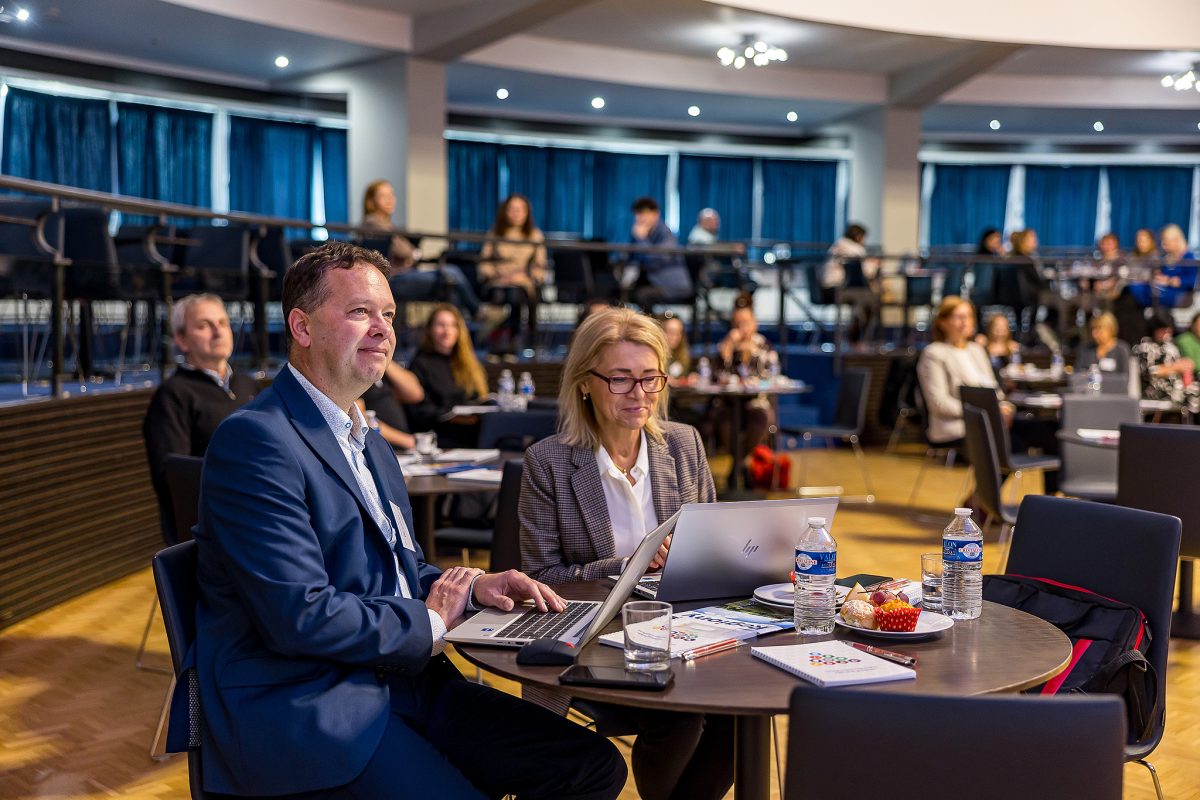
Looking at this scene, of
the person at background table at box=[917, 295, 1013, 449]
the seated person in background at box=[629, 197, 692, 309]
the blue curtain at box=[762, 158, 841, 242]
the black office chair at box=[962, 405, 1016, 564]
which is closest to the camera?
the black office chair at box=[962, 405, 1016, 564]

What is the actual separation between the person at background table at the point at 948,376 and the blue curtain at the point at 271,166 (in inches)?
331

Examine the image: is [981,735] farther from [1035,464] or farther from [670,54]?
[670,54]

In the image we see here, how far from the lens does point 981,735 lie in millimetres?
1319

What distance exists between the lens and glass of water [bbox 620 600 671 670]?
1771 mm

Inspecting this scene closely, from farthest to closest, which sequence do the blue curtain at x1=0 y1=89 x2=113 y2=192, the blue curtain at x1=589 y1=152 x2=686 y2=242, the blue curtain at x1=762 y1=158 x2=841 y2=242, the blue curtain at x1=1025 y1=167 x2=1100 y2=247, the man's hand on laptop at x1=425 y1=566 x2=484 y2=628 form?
the blue curtain at x1=1025 y1=167 x2=1100 y2=247 < the blue curtain at x1=762 y1=158 x2=841 y2=242 < the blue curtain at x1=589 y1=152 x2=686 y2=242 < the blue curtain at x1=0 y1=89 x2=113 y2=192 < the man's hand on laptop at x1=425 y1=566 x2=484 y2=628

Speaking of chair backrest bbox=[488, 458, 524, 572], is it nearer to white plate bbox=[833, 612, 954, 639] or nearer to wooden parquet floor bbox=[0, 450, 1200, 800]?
wooden parquet floor bbox=[0, 450, 1200, 800]

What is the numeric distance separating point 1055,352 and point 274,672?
10577mm

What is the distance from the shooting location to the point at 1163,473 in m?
4.21

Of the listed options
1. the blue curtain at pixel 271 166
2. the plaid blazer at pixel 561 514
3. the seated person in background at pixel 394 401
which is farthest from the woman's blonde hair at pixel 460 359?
the blue curtain at pixel 271 166

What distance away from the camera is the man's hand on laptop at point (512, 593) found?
208cm

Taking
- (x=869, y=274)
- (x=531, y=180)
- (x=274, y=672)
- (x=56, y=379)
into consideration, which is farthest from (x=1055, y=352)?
(x=274, y=672)

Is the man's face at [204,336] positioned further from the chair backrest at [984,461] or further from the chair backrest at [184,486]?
the chair backrest at [984,461]

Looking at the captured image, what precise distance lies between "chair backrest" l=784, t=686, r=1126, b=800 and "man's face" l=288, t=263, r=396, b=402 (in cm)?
98

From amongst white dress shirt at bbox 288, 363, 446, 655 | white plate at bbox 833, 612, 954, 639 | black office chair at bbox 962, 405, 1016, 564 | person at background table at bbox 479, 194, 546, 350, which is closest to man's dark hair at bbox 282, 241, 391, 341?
white dress shirt at bbox 288, 363, 446, 655
